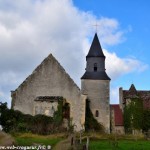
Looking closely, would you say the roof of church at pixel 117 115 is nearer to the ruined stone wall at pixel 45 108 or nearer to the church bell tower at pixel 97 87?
the church bell tower at pixel 97 87

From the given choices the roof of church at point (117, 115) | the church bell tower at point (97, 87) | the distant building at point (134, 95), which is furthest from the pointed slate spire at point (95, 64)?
the roof of church at point (117, 115)

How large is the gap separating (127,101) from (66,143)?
37.3m

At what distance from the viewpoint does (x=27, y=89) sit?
2063 inches

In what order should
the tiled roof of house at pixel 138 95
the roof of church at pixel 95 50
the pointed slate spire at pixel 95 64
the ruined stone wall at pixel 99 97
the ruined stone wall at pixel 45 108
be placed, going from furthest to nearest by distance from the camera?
the tiled roof of house at pixel 138 95
the roof of church at pixel 95 50
the pointed slate spire at pixel 95 64
the ruined stone wall at pixel 99 97
the ruined stone wall at pixel 45 108

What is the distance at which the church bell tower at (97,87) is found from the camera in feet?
177

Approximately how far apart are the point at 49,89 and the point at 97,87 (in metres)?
6.34

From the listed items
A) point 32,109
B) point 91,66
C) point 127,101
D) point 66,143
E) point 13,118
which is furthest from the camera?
point 127,101

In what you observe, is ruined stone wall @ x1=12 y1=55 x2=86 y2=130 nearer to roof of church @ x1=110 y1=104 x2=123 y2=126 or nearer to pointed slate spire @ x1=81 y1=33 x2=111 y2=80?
pointed slate spire @ x1=81 y1=33 x2=111 y2=80

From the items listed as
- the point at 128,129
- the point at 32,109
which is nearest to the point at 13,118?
the point at 32,109

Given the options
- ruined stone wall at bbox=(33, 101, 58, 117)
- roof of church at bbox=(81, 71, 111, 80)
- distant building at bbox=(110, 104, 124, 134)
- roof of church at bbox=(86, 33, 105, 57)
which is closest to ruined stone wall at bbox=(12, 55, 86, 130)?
ruined stone wall at bbox=(33, 101, 58, 117)

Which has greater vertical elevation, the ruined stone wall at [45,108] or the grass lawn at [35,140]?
the ruined stone wall at [45,108]

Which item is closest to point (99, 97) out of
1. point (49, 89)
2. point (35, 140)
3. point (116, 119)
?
point (49, 89)

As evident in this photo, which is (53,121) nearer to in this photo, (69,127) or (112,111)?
(69,127)

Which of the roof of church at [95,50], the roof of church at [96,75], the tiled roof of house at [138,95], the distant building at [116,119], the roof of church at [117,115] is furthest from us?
the roof of church at [117,115]
